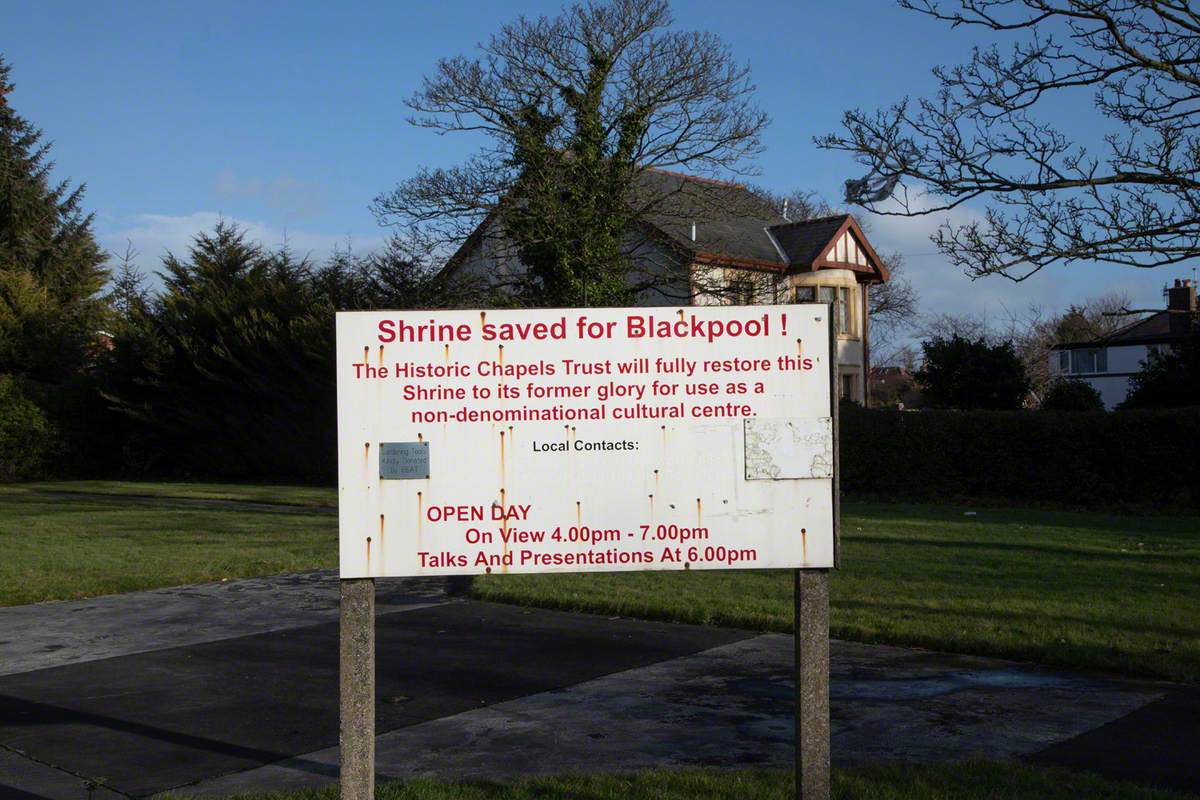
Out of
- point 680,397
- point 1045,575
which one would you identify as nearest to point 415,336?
point 680,397

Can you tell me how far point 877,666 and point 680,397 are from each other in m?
4.31

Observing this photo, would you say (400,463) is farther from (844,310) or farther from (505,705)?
(844,310)

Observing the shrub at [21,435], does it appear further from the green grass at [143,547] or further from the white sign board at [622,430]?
the white sign board at [622,430]

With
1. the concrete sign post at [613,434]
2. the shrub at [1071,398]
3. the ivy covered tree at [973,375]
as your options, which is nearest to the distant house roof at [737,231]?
the ivy covered tree at [973,375]

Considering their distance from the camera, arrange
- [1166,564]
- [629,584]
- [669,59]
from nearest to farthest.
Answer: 1. [629,584]
2. [1166,564]
3. [669,59]

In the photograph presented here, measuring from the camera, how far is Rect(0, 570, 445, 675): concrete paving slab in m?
9.41

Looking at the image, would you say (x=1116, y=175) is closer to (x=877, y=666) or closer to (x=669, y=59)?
(x=877, y=666)

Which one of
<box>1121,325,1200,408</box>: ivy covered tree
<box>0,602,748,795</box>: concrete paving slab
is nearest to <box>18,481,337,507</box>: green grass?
<box>0,602,748,795</box>: concrete paving slab

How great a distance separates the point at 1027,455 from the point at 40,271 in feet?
129

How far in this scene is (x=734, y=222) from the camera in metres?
39.0

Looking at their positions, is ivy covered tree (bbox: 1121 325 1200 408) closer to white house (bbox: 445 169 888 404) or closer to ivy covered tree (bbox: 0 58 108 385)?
white house (bbox: 445 169 888 404)

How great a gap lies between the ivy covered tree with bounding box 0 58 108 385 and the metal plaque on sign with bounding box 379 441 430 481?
38.4m

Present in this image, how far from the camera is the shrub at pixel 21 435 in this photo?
119 feet

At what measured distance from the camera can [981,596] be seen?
1094cm
